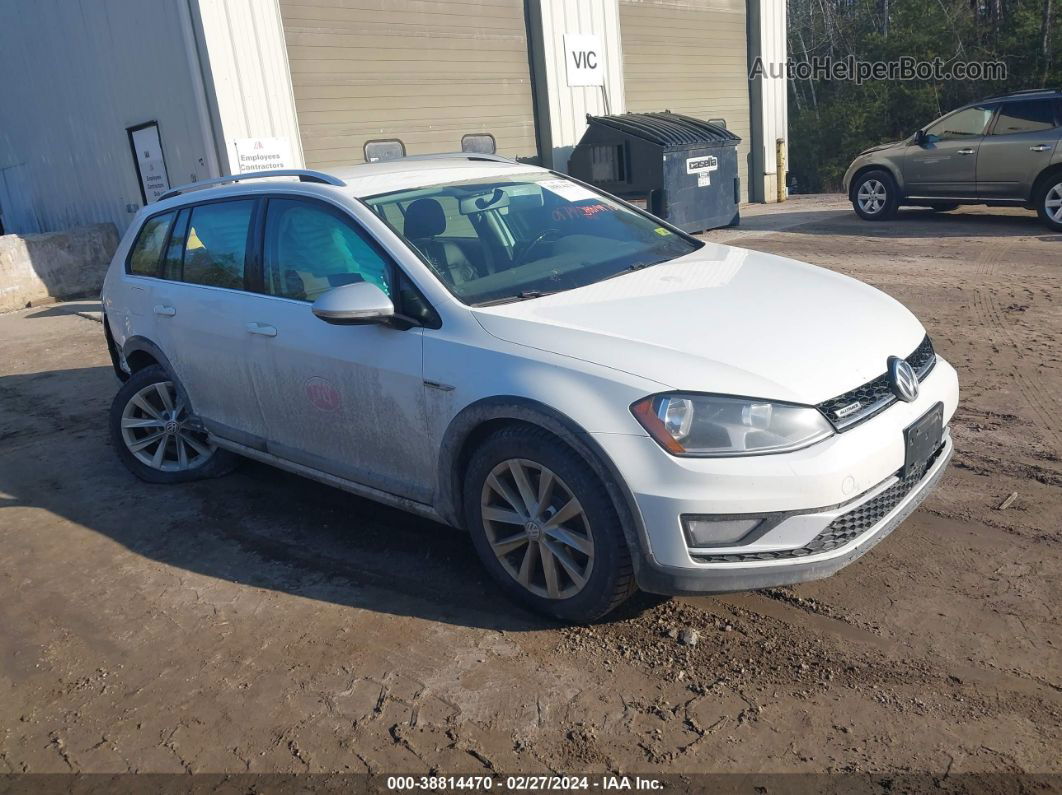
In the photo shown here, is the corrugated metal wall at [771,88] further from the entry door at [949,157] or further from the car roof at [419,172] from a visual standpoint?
the car roof at [419,172]

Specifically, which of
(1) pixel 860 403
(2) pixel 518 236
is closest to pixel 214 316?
(2) pixel 518 236

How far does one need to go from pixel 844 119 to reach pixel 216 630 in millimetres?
26323

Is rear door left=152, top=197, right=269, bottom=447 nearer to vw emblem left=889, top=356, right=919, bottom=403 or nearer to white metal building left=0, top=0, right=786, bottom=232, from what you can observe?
vw emblem left=889, top=356, right=919, bottom=403

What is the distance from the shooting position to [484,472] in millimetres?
3303

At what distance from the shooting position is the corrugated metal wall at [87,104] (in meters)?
10.4

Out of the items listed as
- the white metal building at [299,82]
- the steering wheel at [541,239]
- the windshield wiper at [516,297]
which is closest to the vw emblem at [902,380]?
the windshield wiper at [516,297]

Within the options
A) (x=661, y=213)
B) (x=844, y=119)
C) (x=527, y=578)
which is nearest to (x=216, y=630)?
(x=527, y=578)

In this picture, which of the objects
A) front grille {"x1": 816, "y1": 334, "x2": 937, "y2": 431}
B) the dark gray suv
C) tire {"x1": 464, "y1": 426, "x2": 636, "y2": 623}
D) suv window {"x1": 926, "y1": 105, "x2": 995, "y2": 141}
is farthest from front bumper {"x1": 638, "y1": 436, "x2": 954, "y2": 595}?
suv window {"x1": 926, "y1": 105, "x2": 995, "y2": 141}

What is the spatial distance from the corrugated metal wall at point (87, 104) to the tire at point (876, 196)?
9166 millimetres

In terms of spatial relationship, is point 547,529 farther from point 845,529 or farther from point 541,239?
point 541,239

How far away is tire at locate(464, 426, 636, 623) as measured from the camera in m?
3.01

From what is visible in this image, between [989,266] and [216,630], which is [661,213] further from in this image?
[216,630]

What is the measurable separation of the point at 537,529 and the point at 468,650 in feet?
1.67

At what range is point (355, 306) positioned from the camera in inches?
134
